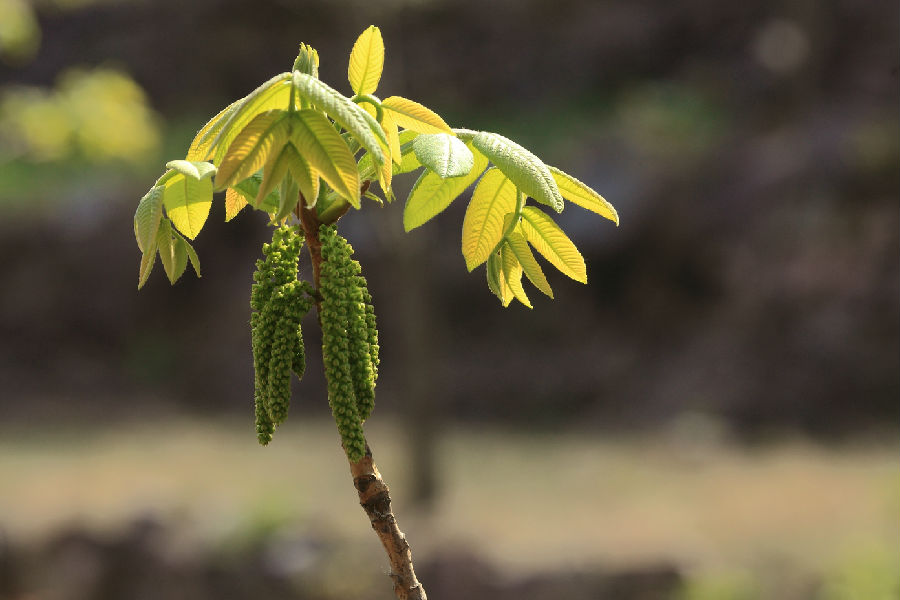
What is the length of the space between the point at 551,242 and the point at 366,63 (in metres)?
0.28

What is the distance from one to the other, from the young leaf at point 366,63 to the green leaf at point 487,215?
0.16m

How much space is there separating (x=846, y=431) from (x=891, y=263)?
1.41m

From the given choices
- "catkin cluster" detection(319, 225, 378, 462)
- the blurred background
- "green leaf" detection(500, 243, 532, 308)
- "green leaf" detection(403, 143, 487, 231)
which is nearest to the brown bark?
"catkin cluster" detection(319, 225, 378, 462)

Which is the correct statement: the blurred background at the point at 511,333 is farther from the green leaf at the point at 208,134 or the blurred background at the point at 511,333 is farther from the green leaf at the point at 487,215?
the green leaf at the point at 487,215

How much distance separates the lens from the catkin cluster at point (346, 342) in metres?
0.87

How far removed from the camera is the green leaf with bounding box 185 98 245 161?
0.89 m

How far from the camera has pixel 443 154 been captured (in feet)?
2.85

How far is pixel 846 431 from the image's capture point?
6.74 meters

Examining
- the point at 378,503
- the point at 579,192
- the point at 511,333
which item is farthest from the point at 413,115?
the point at 511,333

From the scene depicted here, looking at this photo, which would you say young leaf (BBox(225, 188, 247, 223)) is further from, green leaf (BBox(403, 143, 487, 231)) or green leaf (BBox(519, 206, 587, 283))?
green leaf (BBox(519, 206, 587, 283))

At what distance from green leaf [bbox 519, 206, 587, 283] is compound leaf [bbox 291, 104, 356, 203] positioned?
10.6 inches

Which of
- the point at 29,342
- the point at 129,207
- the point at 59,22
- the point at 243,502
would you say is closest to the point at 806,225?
the point at 243,502

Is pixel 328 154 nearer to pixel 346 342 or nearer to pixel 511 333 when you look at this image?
pixel 346 342

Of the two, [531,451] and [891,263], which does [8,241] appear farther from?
[891,263]
